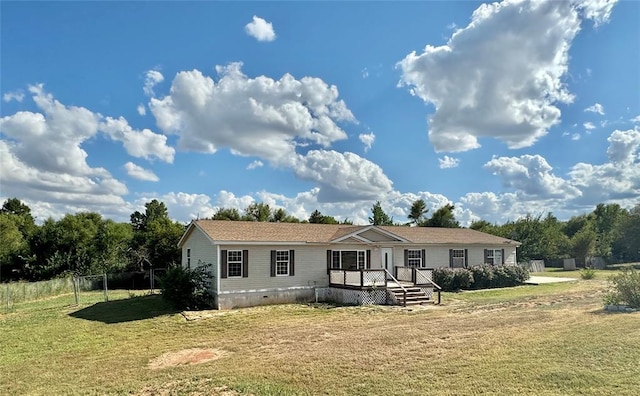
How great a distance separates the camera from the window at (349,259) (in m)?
21.5

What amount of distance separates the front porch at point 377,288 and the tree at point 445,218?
93.4 feet

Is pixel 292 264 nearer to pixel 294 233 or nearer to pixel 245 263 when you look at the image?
pixel 294 233

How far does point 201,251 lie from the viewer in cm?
2008

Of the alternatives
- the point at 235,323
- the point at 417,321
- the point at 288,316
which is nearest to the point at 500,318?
the point at 417,321

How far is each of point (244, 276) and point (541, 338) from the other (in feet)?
38.3

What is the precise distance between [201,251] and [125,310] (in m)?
3.91

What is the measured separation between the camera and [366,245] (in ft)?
73.9

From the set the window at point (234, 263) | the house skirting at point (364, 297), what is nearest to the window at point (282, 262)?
the window at point (234, 263)

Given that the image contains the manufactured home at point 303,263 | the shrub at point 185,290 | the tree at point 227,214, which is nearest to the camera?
the shrub at point 185,290

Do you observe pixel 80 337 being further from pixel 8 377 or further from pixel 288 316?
pixel 288 316

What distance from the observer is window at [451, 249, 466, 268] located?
1047 inches

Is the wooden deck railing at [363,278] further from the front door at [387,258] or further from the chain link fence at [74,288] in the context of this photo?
the chain link fence at [74,288]

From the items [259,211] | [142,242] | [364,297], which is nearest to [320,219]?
[259,211]

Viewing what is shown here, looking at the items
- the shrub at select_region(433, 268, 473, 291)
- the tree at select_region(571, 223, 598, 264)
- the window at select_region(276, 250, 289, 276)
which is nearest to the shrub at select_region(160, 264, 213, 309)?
the window at select_region(276, 250, 289, 276)
